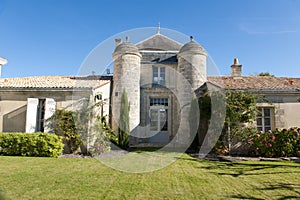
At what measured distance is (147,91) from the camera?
12.9 metres

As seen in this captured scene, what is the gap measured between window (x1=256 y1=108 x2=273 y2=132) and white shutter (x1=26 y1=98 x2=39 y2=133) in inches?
394

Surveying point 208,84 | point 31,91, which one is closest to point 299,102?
point 208,84

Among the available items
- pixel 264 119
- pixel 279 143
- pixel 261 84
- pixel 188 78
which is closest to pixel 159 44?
pixel 188 78

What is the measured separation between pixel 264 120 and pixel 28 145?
33.6ft

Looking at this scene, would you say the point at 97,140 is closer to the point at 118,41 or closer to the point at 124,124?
the point at 124,124

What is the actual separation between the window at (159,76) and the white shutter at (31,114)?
6970mm

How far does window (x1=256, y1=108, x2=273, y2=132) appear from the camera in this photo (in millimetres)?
9602

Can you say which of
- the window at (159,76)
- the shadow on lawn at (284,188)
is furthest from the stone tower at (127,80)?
the shadow on lawn at (284,188)

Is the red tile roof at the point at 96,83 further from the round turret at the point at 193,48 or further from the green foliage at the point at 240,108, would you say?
the round turret at the point at 193,48

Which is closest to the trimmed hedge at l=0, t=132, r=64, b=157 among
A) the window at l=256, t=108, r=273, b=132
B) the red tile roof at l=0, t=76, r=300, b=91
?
the red tile roof at l=0, t=76, r=300, b=91

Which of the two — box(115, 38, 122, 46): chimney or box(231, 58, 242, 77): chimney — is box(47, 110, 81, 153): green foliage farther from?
box(231, 58, 242, 77): chimney

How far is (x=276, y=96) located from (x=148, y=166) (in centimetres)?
725

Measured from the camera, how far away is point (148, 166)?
6.30m

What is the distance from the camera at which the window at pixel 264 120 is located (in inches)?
378
